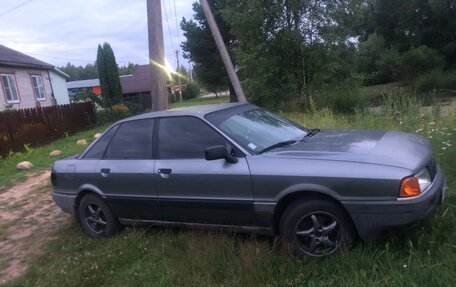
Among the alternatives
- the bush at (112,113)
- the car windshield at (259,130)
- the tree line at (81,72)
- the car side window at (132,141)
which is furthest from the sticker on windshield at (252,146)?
the tree line at (81,72)

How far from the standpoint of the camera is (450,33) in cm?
3962

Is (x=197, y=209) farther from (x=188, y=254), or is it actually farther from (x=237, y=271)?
(x=237, y=271)

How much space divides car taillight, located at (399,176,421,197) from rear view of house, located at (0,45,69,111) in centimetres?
2084

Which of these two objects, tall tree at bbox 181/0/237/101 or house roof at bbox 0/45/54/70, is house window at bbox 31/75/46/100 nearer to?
house roof at bbox 0/45/54/70

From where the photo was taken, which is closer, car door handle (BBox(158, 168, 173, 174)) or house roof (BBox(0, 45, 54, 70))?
car door handle (BBox(158, 168, 173, 174))

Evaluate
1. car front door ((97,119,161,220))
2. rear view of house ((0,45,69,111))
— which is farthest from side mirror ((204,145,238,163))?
rear view of house ((0,45,69,111))

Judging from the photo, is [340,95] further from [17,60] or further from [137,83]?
[137,83]

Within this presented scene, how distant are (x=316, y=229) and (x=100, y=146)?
9.71ft

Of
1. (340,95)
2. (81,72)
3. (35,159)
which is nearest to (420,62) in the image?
(340,95)

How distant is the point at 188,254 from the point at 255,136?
1.39 m

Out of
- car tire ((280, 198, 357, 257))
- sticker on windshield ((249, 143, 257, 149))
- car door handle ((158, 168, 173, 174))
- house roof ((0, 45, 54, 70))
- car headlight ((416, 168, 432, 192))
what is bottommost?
car tire ((280, 198, 357, 257))

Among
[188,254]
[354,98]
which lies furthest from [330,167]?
[354,98]

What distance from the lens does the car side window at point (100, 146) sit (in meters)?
5.37

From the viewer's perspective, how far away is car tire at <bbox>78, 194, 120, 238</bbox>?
5.27m
